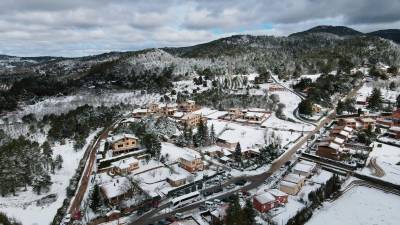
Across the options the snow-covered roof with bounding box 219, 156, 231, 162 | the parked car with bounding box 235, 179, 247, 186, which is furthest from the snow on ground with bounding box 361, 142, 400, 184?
the snow-covered roof with bounding box 219, 156, 231, 162

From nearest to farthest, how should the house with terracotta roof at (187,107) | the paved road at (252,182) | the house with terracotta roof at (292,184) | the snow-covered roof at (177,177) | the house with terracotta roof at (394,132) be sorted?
1. the paved road at (252,182)
2. the house with terracotta roof at (292,184)
3. the snow-covered roof at (177,177)
4. the house with terracotta roof at (394,132)
5. the house with terracotta roof at (187,107)

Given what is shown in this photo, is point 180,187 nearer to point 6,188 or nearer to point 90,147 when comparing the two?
point 6,188

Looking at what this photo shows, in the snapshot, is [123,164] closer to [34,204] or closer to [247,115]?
[34,204]

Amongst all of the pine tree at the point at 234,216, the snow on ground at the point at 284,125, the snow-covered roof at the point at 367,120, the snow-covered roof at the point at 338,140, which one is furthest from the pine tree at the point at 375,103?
the pine tree at the point at 234,216

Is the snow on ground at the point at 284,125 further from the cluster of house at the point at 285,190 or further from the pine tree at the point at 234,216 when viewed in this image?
the pine tree at the point at 234,216

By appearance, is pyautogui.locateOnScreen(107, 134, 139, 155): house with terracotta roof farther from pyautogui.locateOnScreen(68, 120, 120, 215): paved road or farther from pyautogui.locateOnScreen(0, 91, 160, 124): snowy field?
pyautogui.locateOnScreen(0, 91, 160, 124): snowy field

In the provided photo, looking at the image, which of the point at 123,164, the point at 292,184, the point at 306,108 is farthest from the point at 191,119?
the point at 292,184
